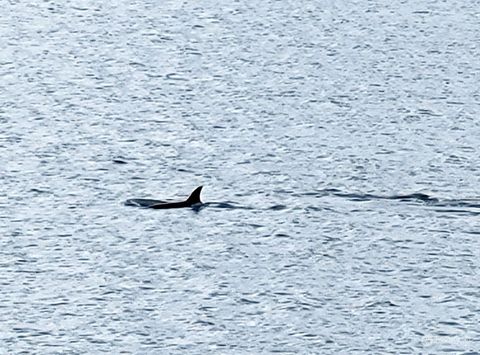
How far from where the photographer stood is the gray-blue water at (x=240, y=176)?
13.8 feet

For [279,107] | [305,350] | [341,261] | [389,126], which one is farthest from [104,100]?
[305,350]

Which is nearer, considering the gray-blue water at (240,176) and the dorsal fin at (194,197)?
the gray-blue water at (240,176)

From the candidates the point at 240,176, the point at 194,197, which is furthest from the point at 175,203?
the point at 240,176

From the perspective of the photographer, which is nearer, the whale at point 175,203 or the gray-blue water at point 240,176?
the gray-blue water at point 240,176

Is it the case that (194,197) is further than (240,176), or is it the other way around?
(240,176)

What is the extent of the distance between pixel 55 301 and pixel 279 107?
2.04 metres

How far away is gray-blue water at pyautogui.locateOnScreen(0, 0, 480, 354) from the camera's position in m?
4.19

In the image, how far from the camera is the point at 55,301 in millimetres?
4281

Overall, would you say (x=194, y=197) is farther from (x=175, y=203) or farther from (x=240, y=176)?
(x=240, y=176)

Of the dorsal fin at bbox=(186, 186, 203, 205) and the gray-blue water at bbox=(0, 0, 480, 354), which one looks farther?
the dorsal fin at bbox=(186, 186, 203, 205)

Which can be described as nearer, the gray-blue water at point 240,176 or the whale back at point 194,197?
the gray-blue water at point 240,176

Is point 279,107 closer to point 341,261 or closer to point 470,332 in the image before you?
point 341,261

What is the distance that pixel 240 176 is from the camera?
Result: 537 cm

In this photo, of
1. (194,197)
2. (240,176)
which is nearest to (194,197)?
(194,197)
